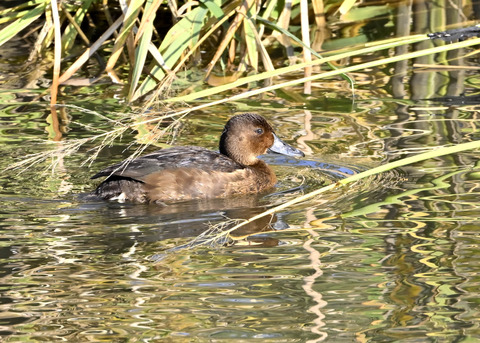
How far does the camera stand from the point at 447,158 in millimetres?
6770

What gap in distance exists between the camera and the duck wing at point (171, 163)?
6.45 m

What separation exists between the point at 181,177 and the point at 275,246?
4.92ft

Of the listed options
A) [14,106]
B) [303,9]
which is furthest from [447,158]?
[14,106]

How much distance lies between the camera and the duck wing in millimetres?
6449

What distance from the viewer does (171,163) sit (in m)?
6.57

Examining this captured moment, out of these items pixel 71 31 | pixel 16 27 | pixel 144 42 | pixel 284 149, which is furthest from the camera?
pixel 71 31

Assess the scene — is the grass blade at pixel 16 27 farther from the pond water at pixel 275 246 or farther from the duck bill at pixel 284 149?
the duck bill at pixel 284 149

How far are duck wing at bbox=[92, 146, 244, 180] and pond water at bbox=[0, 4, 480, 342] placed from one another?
251mm

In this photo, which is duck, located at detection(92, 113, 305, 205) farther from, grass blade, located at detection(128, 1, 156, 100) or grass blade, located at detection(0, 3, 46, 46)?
grass blade, located at detection(0, 3, 46, 46)

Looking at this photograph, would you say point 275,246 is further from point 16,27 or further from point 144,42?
point 16,27

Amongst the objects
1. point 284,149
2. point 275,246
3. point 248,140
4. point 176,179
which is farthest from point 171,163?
point 275,246

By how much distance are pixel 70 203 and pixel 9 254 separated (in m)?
1.14

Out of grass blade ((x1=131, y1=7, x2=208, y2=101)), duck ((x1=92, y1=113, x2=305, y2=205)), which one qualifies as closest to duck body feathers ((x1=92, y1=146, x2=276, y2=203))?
duck ((x1=92, y1=113, x2=305, y2=205))

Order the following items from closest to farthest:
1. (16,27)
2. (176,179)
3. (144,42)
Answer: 1. (176,179)
2. (144,42)
3. (16,27)
